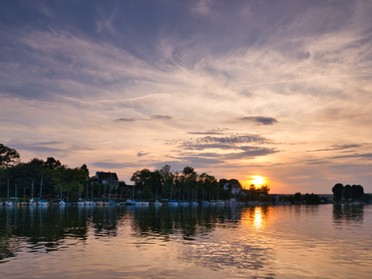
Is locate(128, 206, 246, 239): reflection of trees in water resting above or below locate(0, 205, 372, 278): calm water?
below

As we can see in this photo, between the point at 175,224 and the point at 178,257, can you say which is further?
the point at 175,224

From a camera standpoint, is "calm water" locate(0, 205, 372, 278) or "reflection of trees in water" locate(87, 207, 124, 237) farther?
"reflection of trees in water" locate(87, 207, 124, 237)

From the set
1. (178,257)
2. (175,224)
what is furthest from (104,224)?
(178,257)

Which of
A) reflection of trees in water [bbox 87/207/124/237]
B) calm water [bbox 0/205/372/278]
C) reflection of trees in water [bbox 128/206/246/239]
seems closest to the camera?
calm water [bbox 0/205/372/278]

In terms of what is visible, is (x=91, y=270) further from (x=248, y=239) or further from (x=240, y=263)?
(x=248, y=239)

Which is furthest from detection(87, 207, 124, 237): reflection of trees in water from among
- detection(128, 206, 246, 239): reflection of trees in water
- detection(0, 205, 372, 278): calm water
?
detection(0, 205, 372, 278): calm water

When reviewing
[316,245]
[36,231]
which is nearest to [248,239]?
[316,245]

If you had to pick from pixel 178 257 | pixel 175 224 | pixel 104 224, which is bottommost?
pixel 175 224

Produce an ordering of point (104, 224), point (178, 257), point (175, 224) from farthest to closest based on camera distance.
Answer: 1. point (175, 224)
2. point (104, 224)
3. point (178, 257)

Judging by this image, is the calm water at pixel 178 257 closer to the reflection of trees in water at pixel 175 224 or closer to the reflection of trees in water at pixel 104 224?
the reflection of trees in water at pixel 104 224

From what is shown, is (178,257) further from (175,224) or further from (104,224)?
(104,224)

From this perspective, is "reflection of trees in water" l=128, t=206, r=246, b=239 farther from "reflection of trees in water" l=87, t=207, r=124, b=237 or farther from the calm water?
the calm water

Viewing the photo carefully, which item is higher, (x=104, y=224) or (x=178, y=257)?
(x=178, y=257)

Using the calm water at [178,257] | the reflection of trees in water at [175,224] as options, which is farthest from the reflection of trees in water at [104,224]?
the calm water at [178,257]
